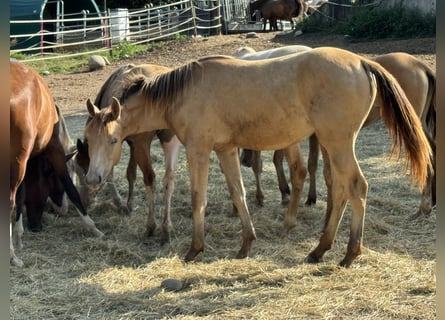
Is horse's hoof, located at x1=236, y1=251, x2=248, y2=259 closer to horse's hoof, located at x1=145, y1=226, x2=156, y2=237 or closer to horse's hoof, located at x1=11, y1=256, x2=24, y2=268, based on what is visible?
horse's hoof, located at x1=145, y1=226, x2=156, y2=237

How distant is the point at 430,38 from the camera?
15.9m

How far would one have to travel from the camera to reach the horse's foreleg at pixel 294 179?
17.8ft

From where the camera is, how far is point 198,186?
4730 mm

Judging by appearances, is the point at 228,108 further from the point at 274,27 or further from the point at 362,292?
the point at 274,27

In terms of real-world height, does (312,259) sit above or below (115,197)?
above

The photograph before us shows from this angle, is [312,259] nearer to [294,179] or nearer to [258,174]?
[294,179]

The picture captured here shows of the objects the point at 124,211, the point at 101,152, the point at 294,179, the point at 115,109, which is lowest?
the point at 124,211

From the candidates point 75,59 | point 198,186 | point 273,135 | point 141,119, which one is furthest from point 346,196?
point 75,59

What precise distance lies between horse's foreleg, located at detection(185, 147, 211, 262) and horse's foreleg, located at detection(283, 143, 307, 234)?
97 cm

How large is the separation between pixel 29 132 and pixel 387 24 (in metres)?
15.4

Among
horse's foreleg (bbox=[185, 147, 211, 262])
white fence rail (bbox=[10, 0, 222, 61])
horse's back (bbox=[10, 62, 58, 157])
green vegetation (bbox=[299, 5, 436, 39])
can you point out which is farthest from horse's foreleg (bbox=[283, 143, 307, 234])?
white fence rail (bbox=[10, 0, 222, 61])

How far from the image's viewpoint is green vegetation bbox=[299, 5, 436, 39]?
1716 centimetres

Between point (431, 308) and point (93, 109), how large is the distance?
2.80m

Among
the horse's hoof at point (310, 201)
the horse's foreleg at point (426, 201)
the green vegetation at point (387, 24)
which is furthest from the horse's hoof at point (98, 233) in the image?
the green vegetation at point (387, 24)
